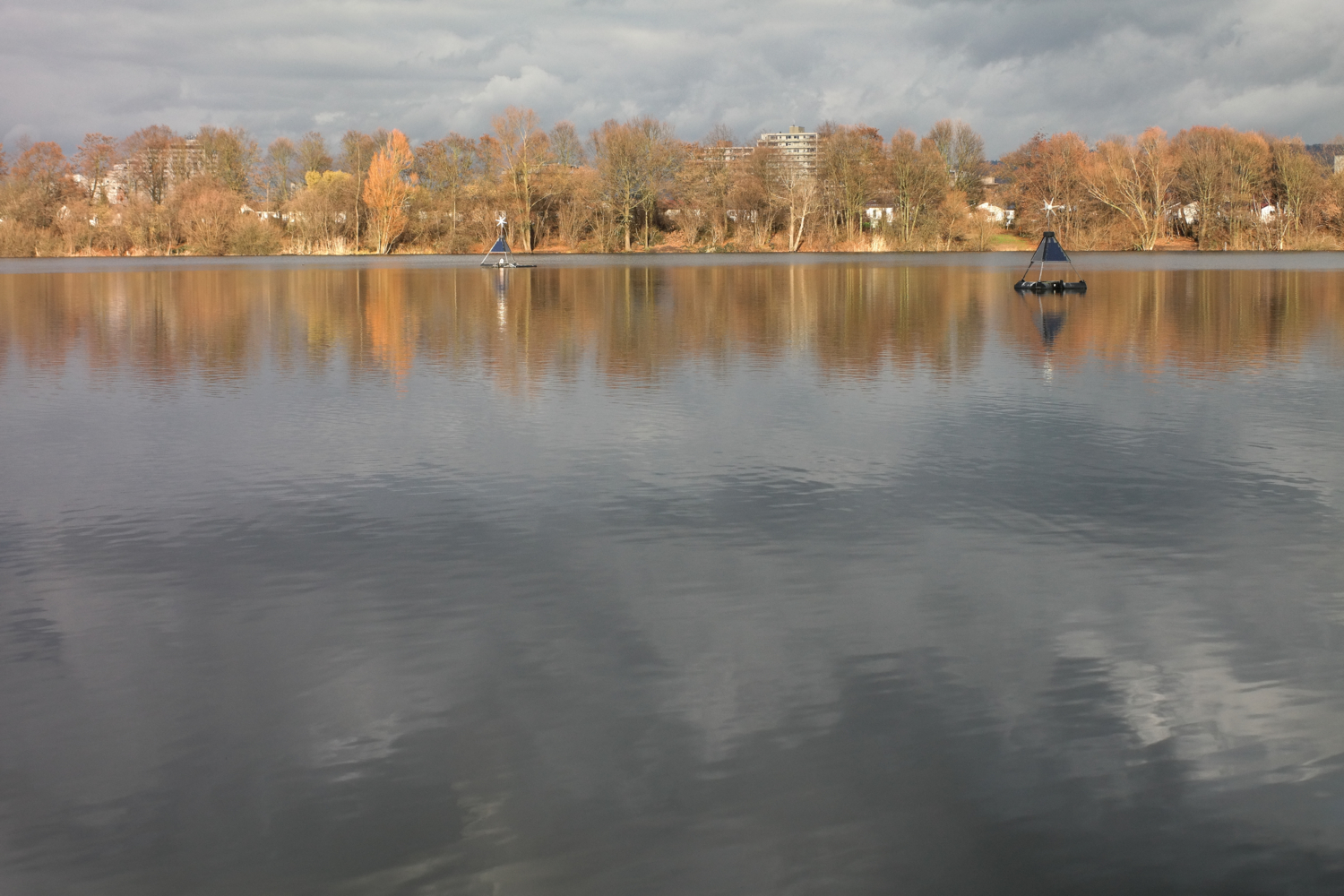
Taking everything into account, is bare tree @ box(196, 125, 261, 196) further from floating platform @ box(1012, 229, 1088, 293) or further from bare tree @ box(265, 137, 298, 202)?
floating platform @ box(1012, 229, 1088, 293)

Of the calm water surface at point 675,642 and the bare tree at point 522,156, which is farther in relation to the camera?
the bare tree at point 522,156

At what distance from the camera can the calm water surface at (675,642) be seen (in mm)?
4324

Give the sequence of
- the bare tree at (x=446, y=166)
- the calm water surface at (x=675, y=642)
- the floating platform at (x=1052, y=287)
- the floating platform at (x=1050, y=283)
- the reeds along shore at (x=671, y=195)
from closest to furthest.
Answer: the calm water surface at (x=675, y=642)
the floating platform at (x=1050, y=283)
the floating platform at (x=1052, y=287)
the reeds along shore at (x=671, y=195)
the bare tree at (x=446, y=166)

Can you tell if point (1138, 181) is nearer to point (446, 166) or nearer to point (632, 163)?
point (632, 163)

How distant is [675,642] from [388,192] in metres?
83.7

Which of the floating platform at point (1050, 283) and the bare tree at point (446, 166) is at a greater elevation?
the bare tree at point (446, 166)

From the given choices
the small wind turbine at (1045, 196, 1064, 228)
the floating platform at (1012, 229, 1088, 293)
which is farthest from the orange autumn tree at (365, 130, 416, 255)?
the floating platform at (1012, 229, 1088, 293)

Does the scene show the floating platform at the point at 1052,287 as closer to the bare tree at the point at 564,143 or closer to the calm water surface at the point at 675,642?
the calm water surface at the point at 675,642

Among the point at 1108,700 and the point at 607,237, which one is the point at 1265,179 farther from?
the point at 1108,700

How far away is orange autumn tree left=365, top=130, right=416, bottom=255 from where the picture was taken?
279 feet

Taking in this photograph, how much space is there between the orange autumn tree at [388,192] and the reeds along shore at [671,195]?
0.45 feet

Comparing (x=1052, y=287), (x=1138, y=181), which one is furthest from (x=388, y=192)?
(x=1052, y=287)

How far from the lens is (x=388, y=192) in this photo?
8550 centimetres

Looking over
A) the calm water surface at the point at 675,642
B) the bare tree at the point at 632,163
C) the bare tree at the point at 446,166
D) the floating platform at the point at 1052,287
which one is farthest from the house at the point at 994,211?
the calm water surface at the point at 675,642
